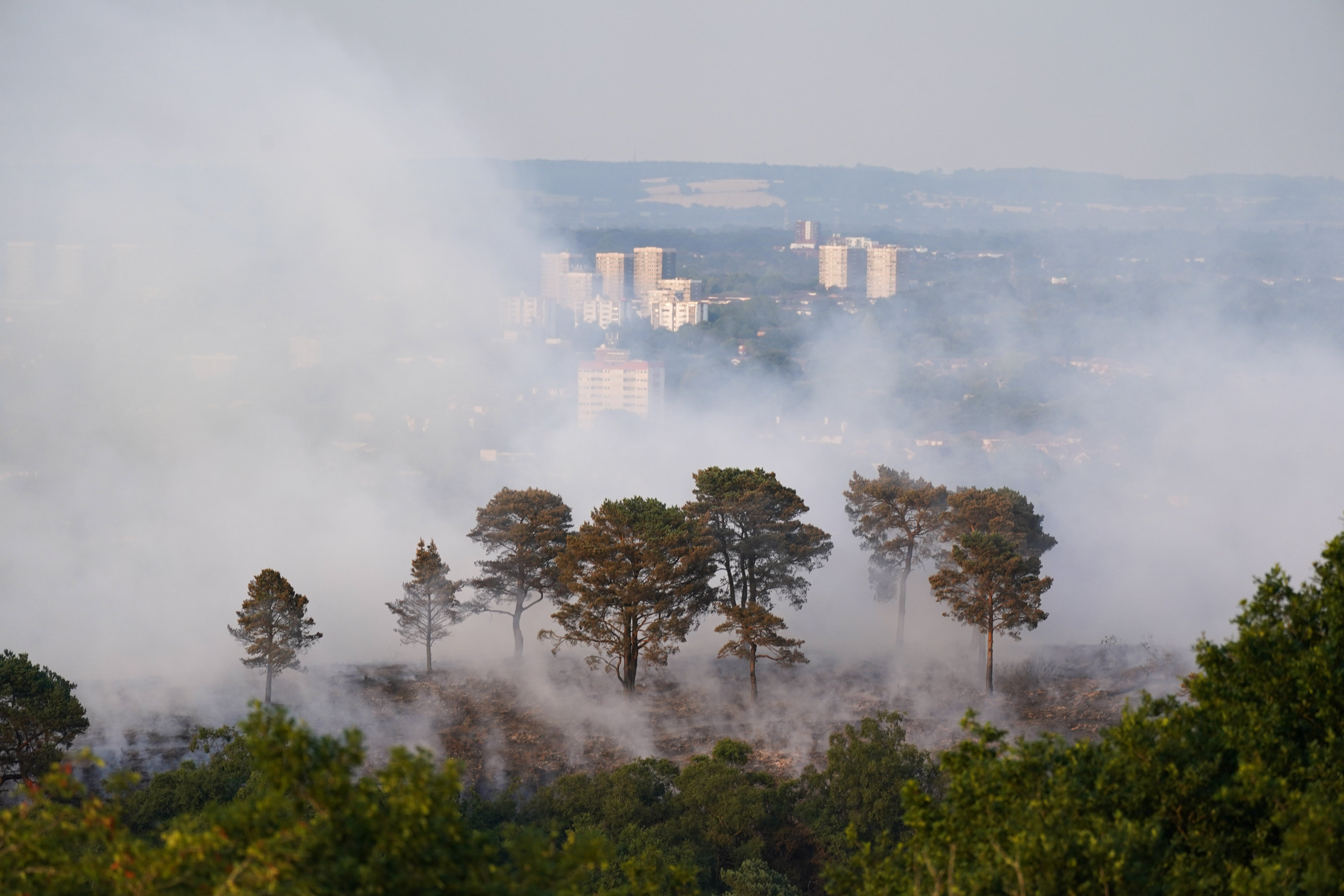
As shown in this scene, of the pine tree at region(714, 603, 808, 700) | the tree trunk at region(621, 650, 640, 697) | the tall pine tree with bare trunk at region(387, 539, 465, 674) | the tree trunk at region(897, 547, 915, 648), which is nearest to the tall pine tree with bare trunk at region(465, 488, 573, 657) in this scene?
the tall pine tree with bare trunk at region(387, 539, 465, 674)

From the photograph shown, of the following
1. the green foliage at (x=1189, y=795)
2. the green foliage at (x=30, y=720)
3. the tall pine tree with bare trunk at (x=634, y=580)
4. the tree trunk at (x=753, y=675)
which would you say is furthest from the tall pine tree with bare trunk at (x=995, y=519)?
the green foliage at (x=30, y=720)

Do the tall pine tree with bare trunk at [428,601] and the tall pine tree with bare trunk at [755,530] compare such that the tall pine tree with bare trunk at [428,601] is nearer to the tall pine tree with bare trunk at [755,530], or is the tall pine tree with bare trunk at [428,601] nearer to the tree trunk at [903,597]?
the tall pine tree with bare trunk at [755,530]

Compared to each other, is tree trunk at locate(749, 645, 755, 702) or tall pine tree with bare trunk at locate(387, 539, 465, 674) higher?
tall pine tree with bare trunk at locate(387, 539, 465, 674)

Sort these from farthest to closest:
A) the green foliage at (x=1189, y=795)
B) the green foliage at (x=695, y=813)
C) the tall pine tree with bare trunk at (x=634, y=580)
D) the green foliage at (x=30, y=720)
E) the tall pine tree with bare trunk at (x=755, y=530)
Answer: the tall pine tree with bare trunk at (x=755, y=530) < the tall pine tree with bare trunk at (x=634, y=580) < the green foliage at (x=30, y=720) < the green foliage at (x=695, y=813) < the green foliage at (x=1189, y=795)

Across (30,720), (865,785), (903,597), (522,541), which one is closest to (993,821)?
(865,785)

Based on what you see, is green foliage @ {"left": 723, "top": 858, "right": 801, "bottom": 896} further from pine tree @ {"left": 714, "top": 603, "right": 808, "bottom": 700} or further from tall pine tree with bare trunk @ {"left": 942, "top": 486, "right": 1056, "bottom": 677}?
tall pine tree with bare trunk @ {"left": 942, "top": 486, "right": 1056, "bottom": 677}

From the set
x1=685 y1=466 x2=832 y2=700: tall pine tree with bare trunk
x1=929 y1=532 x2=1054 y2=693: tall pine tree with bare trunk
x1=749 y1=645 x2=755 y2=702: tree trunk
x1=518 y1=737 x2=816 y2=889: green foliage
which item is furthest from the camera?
x1=685 y1=466 x2=832 y2=700: tall pine tree with bare trunk
